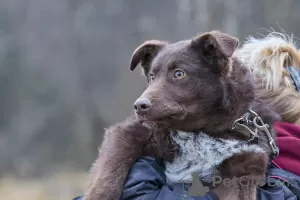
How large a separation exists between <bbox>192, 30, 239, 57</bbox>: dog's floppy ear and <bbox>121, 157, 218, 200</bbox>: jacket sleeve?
52 centimetres

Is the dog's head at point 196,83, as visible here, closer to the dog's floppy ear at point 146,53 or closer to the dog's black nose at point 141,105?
the dog's black nose at point 141,105

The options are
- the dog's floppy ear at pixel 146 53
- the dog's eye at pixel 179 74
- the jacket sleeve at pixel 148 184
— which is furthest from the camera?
the dog's floppy ear at pixel 146 53

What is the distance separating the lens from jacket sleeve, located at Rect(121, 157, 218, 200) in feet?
7.24

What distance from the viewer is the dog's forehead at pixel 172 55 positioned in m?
2.40

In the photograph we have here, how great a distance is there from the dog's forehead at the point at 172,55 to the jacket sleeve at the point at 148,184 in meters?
0.42

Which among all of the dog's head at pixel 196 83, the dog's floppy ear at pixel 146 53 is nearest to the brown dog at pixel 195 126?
the dog's head at pixel 196 83

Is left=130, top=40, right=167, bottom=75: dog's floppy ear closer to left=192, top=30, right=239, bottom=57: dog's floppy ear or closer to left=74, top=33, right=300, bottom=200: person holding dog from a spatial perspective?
left=192, top=30, right=239, bottom=57: dog's floppy ear

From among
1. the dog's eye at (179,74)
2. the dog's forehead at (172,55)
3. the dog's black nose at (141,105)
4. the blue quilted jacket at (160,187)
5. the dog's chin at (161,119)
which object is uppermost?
the dog's forehead at (172,55)

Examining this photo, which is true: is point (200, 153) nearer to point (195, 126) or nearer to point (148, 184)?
point (195, 126)

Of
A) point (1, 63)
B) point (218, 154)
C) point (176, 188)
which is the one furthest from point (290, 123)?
point (1, 63)

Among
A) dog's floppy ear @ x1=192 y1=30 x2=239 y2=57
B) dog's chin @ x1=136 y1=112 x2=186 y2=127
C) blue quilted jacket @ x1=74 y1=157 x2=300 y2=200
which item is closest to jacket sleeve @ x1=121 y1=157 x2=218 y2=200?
blue quilted jacket @ x1=74 y1=157 x2=300 y2=200

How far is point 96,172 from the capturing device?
2.38m

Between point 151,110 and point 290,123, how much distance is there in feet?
2.41

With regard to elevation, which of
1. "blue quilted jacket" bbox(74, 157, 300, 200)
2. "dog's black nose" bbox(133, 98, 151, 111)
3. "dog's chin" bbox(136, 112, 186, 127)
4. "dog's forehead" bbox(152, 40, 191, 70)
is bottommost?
"blue quilted jacket" bbox(74, 157, 300, 200)
